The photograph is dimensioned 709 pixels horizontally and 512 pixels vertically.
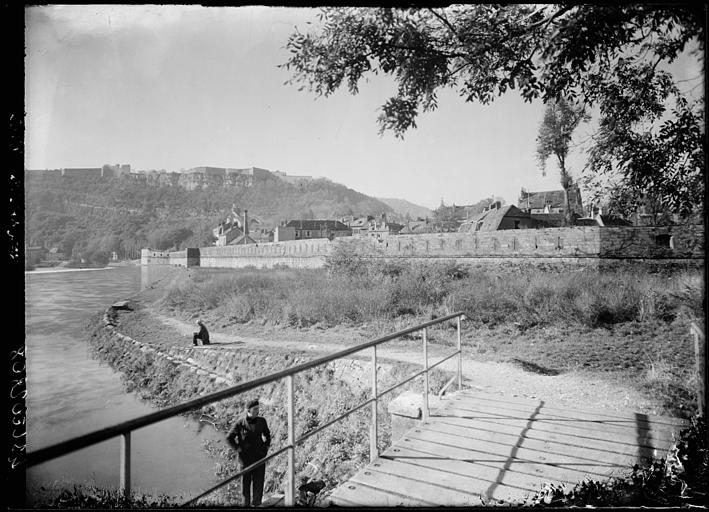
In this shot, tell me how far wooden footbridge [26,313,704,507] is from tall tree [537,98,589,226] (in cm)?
300

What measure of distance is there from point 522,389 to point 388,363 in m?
3.06

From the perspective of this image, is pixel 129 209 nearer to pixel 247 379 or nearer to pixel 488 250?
pixel 247 379

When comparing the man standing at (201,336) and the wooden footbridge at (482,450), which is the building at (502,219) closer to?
the man standing at (201,336)

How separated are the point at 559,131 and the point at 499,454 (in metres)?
3.77

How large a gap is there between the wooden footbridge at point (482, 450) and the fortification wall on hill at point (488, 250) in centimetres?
245

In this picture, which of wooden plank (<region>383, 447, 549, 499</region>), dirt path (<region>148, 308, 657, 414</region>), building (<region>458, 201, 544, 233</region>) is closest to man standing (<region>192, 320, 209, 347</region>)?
dirt path (<region>148, 308, 657, 414</region>)

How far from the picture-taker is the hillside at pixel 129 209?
10.7 ft

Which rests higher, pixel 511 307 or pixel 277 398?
pixel 511 307

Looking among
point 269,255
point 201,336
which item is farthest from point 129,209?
point 269,255

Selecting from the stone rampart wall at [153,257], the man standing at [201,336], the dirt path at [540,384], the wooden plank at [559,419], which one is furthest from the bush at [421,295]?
the wooden plank at [559,419]

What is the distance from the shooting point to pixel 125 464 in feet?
4.83

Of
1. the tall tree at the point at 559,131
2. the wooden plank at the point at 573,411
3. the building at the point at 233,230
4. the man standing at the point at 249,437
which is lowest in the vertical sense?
the man standing at the point at 249,437

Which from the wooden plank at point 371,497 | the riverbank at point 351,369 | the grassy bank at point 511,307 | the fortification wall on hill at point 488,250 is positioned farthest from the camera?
the fortification wall on hill at point 488,250

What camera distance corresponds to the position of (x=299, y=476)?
22.9ft
